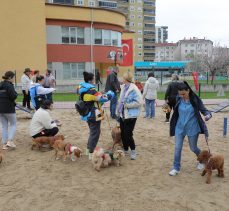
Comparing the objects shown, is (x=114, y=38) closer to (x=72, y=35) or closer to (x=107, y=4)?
(x=72, y=35)

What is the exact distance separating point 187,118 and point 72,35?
2671cm

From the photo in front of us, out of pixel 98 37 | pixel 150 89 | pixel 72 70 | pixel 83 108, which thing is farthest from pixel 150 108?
pixel 98 37

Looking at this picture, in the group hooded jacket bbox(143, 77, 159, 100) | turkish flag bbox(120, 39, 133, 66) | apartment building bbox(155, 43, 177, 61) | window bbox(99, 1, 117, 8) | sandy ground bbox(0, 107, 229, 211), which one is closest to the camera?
sandy ground bbox(0, 107, 229, 211)

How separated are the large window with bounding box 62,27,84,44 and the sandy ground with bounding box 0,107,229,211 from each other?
78.6 ft

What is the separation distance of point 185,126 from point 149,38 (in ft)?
360

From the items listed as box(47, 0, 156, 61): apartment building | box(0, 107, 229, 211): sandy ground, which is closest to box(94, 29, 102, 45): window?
box(0, 107, 229, 211): sandy ground

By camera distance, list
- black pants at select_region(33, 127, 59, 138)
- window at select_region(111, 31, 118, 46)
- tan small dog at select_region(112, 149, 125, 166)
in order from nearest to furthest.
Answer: tan small dog at select_region(112, 149, 125, 166), black pants at select_region(33, 127, 59, 138), window at select_region(111, 31, 118, 46)

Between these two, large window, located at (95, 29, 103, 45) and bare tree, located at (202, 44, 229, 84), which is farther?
bare tree, located at (202, 44, 229, 84)

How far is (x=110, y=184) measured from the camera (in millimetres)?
5078

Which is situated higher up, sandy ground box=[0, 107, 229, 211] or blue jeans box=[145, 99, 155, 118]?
blue jeans box=[145, 99, 155, 118]

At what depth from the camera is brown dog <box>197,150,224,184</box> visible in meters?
5.12

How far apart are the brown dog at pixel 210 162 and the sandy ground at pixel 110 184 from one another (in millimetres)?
140

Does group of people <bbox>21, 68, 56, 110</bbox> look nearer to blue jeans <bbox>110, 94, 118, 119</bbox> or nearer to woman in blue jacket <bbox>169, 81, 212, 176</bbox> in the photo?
blue jeans <bbox>110, 94, 118, 119</bbox>

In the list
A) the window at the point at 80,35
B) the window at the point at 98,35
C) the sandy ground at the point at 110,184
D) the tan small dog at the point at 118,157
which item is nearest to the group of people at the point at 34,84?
the sandy ground at the point at 110,184
